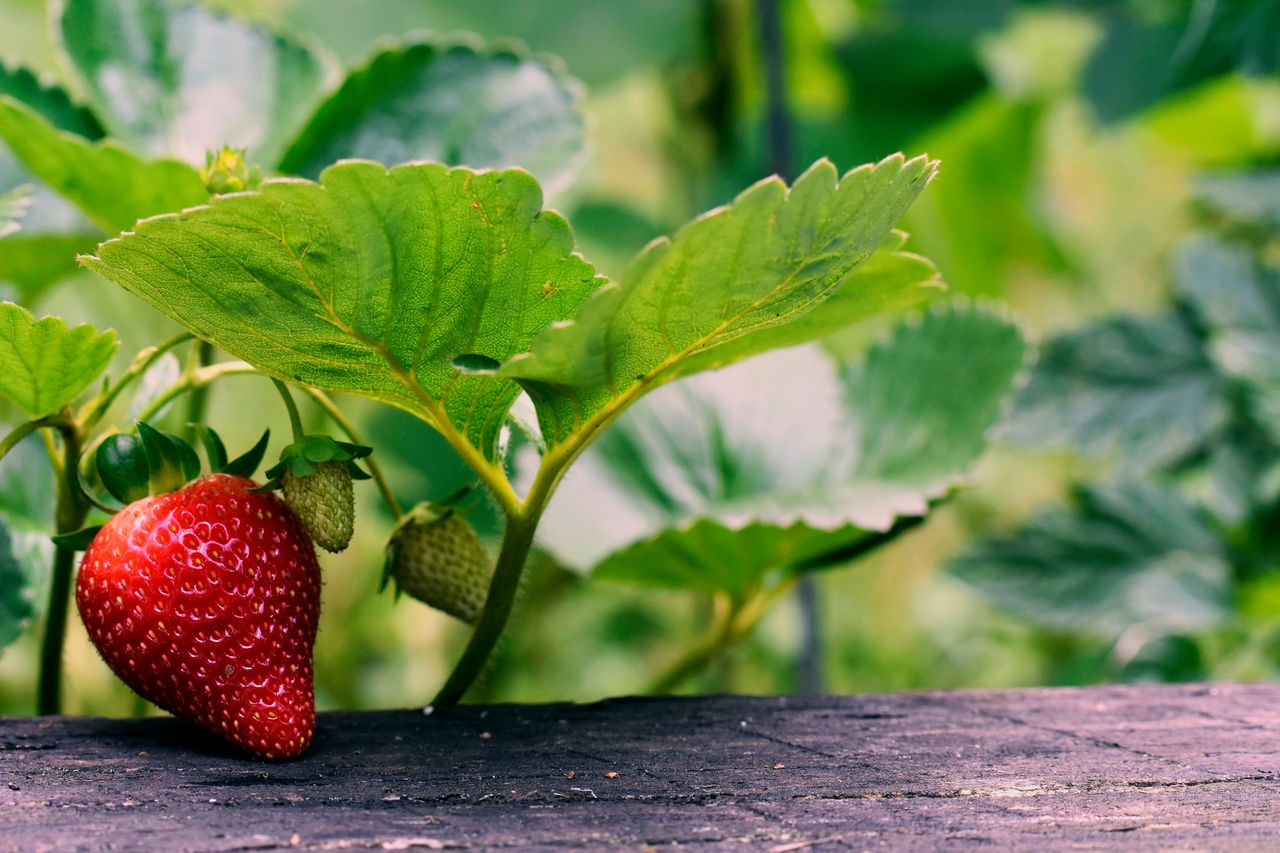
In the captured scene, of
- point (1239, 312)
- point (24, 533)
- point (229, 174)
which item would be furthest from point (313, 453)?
point (1239, 312)

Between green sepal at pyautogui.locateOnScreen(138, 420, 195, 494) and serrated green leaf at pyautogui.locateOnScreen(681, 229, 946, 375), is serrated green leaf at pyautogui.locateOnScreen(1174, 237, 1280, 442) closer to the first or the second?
serrated green leaf at pyautogui.locateOnScreen(681, 229, 946, 375)

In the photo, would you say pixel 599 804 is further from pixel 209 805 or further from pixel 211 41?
pixel 211 41

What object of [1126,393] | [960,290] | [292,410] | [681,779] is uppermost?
[960,290]

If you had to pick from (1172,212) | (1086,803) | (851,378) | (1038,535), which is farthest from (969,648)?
(1086,803)

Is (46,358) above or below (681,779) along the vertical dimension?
above

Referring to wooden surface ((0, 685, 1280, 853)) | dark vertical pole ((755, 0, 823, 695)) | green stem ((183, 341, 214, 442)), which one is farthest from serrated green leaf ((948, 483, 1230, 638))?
green stem ((183, 341, 214, 442))

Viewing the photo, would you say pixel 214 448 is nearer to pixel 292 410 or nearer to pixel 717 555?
pixel 292 410
